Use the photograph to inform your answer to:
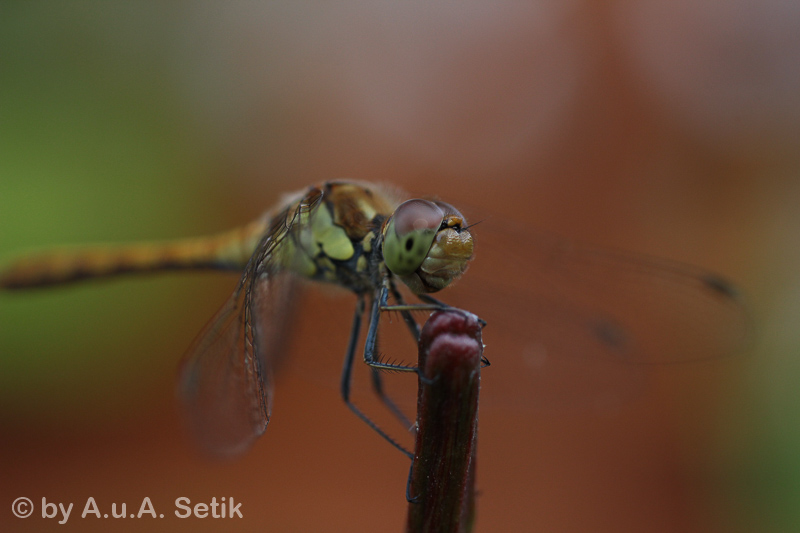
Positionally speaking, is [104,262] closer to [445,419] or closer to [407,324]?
[407,324]

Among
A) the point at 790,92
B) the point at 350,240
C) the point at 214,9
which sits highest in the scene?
the point at 214,9

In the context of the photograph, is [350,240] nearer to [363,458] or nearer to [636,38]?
[363,458]

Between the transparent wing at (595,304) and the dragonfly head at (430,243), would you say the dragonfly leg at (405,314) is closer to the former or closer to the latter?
the dragonfly head at (430,243)

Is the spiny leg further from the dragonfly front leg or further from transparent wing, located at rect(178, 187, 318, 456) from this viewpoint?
transparent wing, located at rect(178, 187, 318, 456)

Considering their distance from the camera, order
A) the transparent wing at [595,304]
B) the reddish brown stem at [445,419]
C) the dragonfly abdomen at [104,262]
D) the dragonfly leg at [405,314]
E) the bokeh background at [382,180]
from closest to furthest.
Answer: the reddish brown stem at [445,419] → the dragonfly leg at [405,314] → the transparent wing at [595,304] → the dragonfly abdomen at [104,262] → the bokeh background at [382,180]


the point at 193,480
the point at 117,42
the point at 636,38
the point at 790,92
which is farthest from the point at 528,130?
the point at 193,480

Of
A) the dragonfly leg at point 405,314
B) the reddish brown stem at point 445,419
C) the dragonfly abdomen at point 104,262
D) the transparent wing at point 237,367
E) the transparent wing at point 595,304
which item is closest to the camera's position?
the reddish brown stem at point 445,419

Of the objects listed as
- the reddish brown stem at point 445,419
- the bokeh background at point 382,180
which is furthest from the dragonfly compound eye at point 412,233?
the bokeh background at point 382,180

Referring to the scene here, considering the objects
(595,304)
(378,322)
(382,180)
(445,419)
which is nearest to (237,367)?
(378,322)
